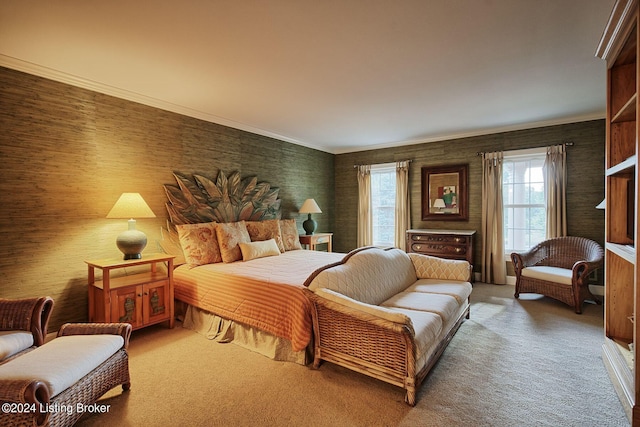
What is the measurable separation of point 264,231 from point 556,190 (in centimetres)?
443

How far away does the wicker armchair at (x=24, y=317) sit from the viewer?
78.9 inches

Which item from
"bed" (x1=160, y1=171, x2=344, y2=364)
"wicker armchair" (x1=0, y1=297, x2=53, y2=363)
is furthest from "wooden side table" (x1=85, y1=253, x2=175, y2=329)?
"wicker armchair" (x1=0, y1=297, x2=53, y2=363)

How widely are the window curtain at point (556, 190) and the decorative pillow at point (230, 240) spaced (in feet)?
14.9

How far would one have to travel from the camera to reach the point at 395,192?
19.7 ft

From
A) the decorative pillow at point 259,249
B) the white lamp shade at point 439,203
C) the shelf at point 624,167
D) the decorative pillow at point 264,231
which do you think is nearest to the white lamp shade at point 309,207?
the decorative pillow at point 264,231

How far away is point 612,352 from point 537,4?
2517 mm

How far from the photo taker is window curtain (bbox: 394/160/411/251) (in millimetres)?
5746

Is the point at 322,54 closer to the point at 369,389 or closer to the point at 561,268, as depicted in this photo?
the point at 369,389

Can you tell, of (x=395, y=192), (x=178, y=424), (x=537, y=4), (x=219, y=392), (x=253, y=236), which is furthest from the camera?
(x=395, y=192)

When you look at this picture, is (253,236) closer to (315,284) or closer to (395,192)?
(315,284)

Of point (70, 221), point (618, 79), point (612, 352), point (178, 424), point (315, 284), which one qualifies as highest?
point (618, 79)

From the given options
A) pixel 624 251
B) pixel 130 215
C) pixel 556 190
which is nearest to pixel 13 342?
pixel 130 215

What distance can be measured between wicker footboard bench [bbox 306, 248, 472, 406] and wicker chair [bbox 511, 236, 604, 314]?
1.47 metres

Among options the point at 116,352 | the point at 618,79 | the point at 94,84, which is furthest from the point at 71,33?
the point at 618,79
